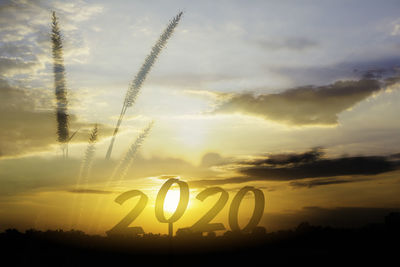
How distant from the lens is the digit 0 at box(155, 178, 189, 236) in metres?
41.5

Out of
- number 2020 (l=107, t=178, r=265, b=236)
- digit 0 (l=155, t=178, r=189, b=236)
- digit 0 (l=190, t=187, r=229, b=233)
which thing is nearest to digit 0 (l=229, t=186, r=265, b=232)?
number 2020 (l=107, t=178, r=265, b=236)

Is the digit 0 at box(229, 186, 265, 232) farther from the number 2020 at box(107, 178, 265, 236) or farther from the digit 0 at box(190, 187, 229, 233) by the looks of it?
the digit 0 at box(190, 187, 229, 233)

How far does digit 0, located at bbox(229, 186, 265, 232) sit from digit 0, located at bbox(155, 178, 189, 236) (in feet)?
26.6

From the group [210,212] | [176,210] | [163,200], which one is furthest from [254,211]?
[163,200]

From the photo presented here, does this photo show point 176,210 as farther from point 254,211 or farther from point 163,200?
point 254,211

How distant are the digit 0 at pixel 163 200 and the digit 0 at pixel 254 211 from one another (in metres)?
8.11

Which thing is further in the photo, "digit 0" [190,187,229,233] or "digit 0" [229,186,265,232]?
"digit 0" [229,186,265,232]

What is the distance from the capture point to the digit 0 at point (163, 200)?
136 ft

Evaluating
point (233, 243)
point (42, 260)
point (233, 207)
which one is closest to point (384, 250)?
point (233, 243)

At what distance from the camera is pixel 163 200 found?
41531 millimetres

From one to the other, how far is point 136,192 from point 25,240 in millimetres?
39173

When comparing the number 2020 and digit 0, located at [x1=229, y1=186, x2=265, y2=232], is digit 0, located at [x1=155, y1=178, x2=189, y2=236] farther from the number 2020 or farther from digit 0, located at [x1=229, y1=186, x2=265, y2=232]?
digit 0, located at [x1=229, y1=186, x2=265, y2=232]

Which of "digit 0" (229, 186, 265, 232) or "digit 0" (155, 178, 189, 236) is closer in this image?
"digit 0" (155, 178, 189, 236)

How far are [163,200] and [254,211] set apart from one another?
1379cm
